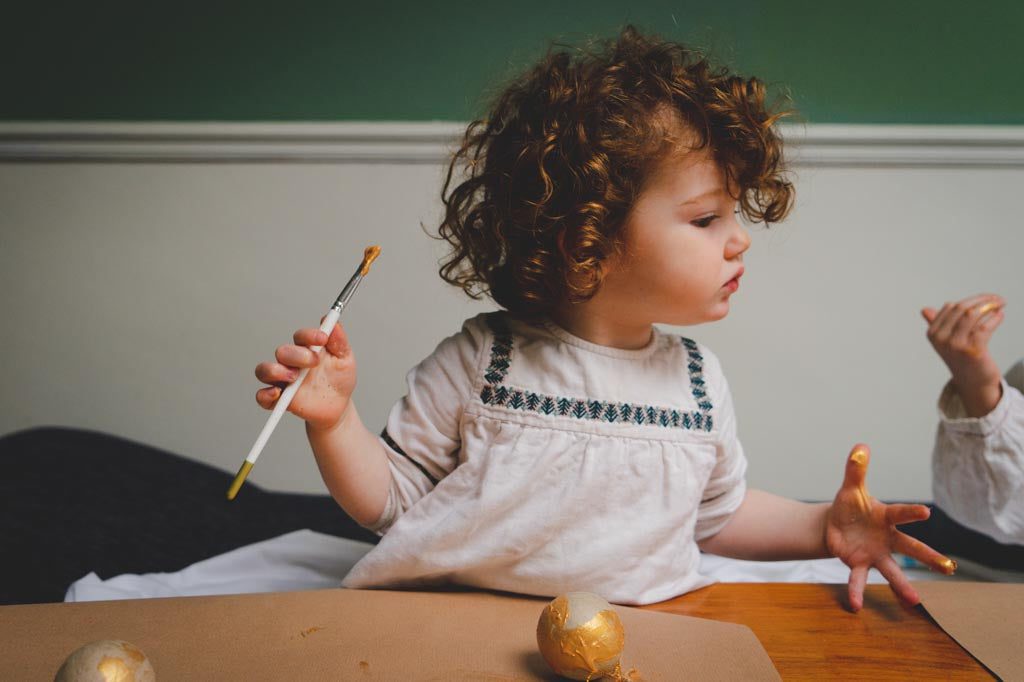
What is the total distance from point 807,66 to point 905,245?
0.34 metres

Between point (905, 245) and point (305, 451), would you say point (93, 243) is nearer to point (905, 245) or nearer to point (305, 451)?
point (305, 451)

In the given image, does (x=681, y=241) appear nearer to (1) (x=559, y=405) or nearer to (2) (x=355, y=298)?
(1) (x=559, y=405)

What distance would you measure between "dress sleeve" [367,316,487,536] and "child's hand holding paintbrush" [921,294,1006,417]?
0.48 metres

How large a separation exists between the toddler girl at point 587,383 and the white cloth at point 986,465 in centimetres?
21

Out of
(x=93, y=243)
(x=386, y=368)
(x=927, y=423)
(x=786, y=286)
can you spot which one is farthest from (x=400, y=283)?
(x=927, y=423)

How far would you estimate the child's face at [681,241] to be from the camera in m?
0.72

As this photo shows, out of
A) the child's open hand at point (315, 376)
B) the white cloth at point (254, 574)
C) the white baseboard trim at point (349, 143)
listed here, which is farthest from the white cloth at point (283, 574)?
the white baseboard trim at point (349, 143)

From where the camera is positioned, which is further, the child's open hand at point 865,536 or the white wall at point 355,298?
the white wall at point 355,298

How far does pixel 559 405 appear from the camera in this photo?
2.44 feet

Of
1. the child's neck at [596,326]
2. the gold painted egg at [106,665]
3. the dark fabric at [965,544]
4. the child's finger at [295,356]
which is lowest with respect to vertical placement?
the gold painted egg at [106,665]

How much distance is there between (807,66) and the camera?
139 cm

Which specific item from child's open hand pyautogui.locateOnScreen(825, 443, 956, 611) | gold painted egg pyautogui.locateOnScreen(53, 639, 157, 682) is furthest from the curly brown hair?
gold painted egg pyautogui.locateOnScreen(53, 639, 157, 682)

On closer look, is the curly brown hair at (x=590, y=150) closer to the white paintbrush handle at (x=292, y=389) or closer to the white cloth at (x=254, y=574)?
the white paintbrush handle at (x=292, y=389)

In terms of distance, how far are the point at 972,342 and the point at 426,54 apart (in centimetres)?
94
